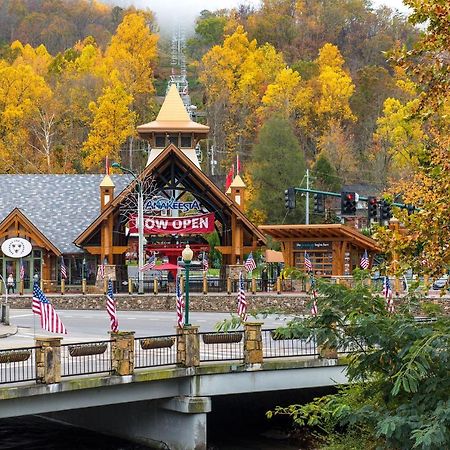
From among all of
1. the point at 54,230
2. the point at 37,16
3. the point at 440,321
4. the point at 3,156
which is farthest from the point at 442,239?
the point at 37,16

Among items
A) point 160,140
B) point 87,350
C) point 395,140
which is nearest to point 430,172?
point 87,350

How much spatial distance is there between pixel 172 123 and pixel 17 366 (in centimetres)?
3995

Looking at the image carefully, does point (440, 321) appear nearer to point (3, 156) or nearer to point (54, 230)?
point (54, 230)

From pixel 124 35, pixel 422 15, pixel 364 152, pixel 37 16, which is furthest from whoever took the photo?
pixel 37 16

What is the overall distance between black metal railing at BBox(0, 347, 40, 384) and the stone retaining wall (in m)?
24.7

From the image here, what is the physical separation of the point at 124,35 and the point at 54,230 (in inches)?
3100

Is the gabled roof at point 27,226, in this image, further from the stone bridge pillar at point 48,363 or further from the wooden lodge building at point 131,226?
the stone bridge pillar at point 48,363

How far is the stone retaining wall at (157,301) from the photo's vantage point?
175ft

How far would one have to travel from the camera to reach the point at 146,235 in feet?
200

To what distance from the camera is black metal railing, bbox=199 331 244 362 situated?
30438 millimetres

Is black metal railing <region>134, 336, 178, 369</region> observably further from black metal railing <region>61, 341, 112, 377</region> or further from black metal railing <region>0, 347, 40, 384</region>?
black metal railing <region>0, 347, 40, 384</region>

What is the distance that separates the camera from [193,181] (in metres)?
60.1

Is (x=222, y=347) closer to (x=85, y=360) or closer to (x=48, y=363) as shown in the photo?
(x=85, y=360)

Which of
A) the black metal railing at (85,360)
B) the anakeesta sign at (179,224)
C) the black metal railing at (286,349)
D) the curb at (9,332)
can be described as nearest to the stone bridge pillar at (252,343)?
the black metal railing at (286,349)
